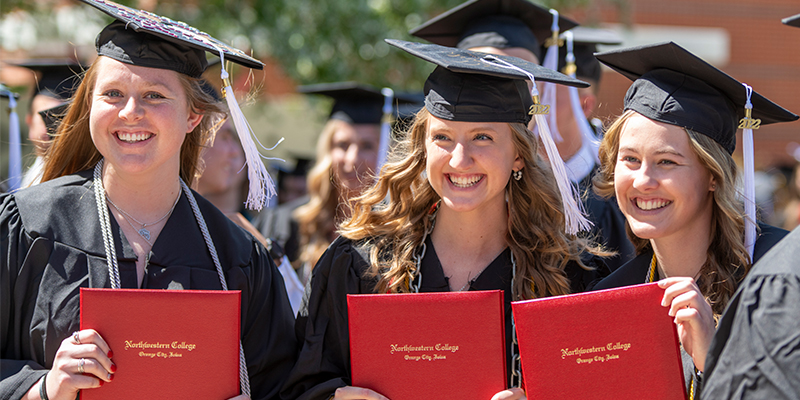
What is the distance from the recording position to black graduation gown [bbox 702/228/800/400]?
1.52 meters

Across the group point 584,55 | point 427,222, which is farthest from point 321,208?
point 427,222

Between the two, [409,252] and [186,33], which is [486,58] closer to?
[409,252]

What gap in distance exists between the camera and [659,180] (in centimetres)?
250

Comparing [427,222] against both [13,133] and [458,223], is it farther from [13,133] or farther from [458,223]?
[13,133]

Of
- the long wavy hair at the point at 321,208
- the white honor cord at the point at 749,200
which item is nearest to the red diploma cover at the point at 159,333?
the white honor cord at the point at 749,200

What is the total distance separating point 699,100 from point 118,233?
218cm

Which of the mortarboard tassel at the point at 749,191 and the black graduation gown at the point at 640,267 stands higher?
the mortarboard tassel at the point at 749,191

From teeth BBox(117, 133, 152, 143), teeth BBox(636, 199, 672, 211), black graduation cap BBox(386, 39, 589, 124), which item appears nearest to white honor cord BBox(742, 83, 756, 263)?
teeth BBox(636, 199, 672, 211)

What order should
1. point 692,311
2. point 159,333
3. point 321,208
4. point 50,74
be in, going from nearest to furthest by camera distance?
point 692,311 → point 159,333 → point 50,74 → point 321,208

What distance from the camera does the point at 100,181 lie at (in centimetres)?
269

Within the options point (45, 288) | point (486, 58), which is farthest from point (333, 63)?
point (45, 288)

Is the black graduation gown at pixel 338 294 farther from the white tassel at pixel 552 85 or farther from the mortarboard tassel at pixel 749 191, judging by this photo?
the white tassel at pixel 552 85

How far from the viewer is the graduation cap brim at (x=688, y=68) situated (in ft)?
8.07

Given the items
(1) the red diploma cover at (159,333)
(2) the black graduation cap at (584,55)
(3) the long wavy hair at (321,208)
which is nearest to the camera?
(1) the red diploma cover at (159,333)
